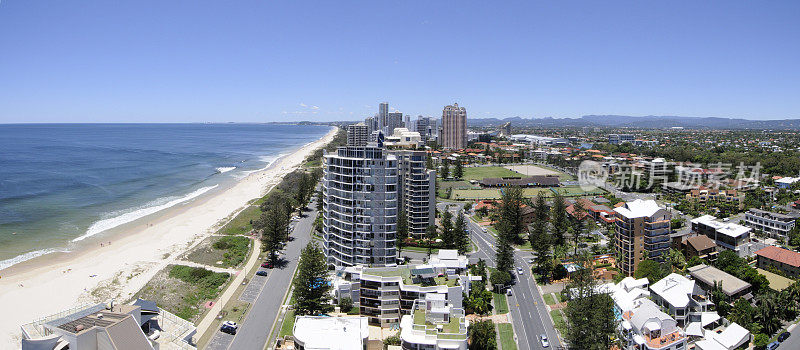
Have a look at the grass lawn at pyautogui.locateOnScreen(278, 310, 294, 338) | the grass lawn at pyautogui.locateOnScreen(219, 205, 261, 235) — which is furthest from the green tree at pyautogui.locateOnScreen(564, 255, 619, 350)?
the grass lawn at pyautogui.locateOnScreen(219, 205, 261, 235)

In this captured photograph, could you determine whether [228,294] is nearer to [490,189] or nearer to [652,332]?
[652,332]

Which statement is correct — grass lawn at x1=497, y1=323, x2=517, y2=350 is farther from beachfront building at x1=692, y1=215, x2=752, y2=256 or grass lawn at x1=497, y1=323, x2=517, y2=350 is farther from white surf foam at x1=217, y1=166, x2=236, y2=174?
white surf foam at x1=217, y1=166, x2=236, y2=174

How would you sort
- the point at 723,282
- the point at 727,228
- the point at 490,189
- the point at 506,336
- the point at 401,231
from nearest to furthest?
the point at 506,336
the point at 723,282
the point at 727,228
the point at 401,231
the point at 490,189

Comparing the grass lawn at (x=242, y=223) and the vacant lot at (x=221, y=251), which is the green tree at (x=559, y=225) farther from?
the grass lawn at (x=242, y=223)

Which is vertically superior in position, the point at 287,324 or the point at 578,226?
the point at 578,226

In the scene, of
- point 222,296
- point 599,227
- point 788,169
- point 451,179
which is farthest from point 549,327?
point 788,169

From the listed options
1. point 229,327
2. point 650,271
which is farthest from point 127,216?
point 650,271
